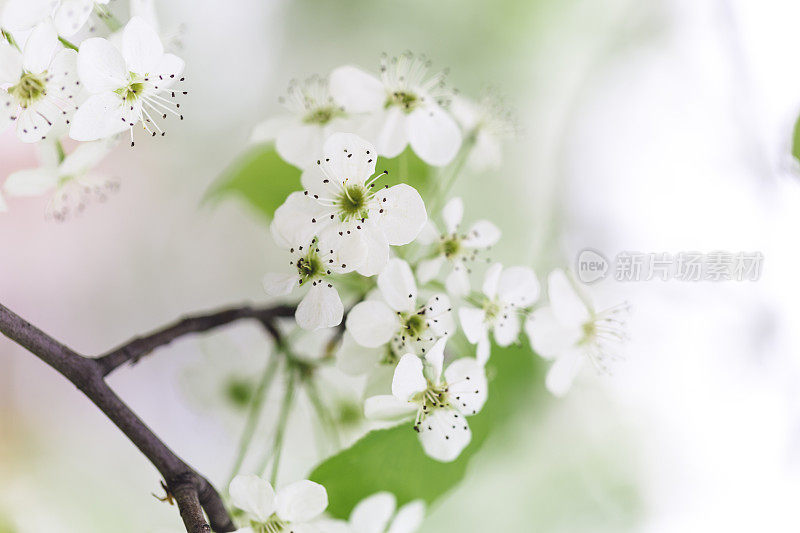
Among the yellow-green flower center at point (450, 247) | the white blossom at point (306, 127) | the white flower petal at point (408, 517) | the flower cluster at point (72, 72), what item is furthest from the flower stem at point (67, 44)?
the white flower petal at point (408, 517)

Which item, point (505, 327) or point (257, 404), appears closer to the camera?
point (505, 327)

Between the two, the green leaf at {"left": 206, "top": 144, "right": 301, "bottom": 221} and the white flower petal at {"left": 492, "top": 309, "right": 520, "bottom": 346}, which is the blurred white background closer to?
the green leaf at {"left": 206, "top": 144, "right": 301, "bottom": 221}

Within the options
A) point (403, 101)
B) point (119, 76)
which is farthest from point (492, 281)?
point (119, 76)

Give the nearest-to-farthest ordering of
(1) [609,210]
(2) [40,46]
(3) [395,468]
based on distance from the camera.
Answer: (2) [40,46]
(3) [395,468]
(1) [609,210]

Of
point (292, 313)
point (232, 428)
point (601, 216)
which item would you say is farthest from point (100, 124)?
point (601, 216)

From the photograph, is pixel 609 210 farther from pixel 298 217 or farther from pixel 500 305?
pixel 298 217

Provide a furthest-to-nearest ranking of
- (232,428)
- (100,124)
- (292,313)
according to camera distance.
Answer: (232,428) < (292,313) < (100,124)

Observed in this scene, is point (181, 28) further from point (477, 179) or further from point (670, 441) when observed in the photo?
point (670, 441)

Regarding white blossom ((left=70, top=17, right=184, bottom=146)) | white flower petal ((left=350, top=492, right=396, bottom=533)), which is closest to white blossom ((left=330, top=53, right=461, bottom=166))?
white blossom ((left=70, top=17, right=184, bottom=146))
